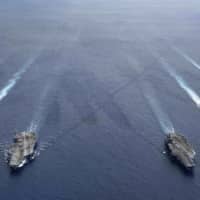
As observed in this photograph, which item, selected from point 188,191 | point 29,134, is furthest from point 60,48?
point 188,191

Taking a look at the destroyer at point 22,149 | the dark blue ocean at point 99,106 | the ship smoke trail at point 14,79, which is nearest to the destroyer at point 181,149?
the dark blue ocean at point 99,106

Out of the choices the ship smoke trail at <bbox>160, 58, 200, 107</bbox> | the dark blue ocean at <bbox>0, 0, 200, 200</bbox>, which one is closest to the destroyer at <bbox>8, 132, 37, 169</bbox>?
the dark blue ocean at <bbox>0, 0, 200, 200</bbox>

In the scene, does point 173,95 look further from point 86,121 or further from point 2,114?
point 2,114

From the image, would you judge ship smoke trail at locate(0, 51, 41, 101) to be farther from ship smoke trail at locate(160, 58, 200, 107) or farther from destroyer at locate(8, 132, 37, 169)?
ship smoke trail at locate(160, 58, 200, 107)

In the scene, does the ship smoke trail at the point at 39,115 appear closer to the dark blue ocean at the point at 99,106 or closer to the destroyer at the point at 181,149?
the dark blue ocean at the point at 99,106

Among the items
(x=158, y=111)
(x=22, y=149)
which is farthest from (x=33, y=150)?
(x=158, y=111)

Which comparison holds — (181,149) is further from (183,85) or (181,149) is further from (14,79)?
(14,79)
